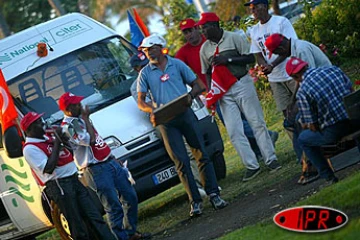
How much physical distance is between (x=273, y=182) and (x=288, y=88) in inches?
44.5

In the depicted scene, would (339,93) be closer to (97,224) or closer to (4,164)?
(97,224)

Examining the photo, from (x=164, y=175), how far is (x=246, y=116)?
1.30m

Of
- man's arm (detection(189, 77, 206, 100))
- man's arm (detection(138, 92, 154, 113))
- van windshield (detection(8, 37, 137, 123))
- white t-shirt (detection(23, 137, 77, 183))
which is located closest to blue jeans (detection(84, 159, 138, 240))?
white t-shirt (detection(23, 137, 77, 183))

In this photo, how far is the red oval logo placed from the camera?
7.95 meters

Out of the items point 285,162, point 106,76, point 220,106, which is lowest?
point 285,162

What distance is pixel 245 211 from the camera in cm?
1048

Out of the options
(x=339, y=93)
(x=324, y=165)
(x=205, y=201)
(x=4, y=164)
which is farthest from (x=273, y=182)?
(x=4, y=164)

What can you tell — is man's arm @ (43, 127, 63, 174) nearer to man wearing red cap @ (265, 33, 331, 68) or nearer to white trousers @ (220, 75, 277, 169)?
man wearing red cap @ (265, 33, 331, 68)

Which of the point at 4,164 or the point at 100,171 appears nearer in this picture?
the point at 100,171

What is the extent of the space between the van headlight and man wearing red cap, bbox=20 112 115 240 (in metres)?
1.43

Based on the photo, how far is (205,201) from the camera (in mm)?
12195

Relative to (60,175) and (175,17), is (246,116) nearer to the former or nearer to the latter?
(60,175)

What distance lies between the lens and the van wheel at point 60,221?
34.1 feet

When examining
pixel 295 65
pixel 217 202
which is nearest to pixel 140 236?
pixel 217 202
